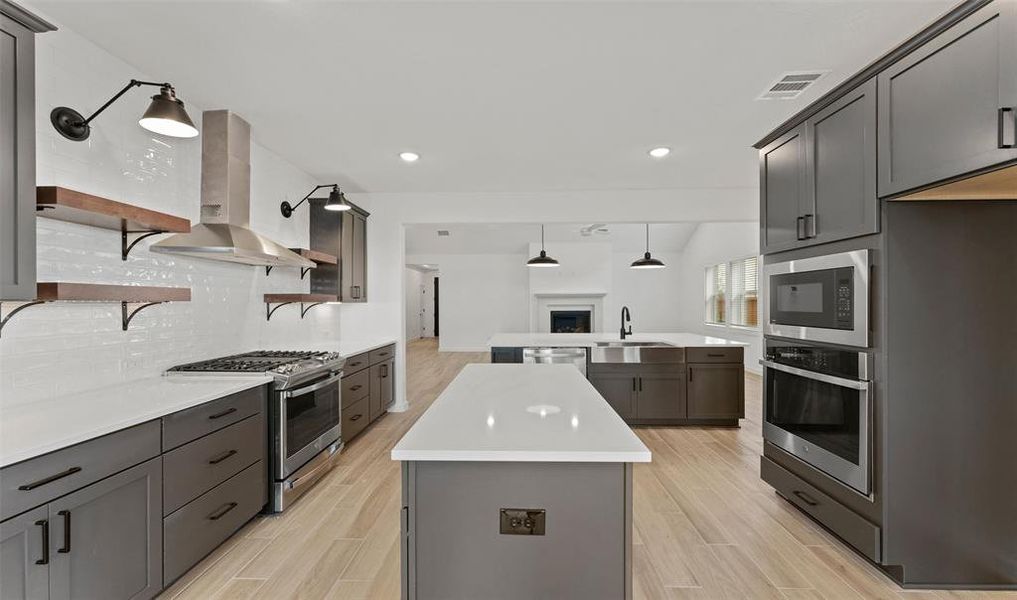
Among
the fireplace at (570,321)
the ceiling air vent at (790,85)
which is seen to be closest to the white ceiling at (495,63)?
the ceiling air vent at (790,85)

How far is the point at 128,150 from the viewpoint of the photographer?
2.40m

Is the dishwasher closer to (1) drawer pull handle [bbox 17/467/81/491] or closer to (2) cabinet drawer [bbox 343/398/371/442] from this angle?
(2) cabinet drawer [bbox 343/398/371/442]

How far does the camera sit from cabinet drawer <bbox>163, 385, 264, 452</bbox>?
1907 millimetres

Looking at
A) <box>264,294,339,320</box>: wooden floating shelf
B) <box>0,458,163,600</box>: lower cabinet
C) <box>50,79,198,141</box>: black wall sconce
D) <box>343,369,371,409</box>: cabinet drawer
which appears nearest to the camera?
<box>0,458,163,600</box>: lower cabinet

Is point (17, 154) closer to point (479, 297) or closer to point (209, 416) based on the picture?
point (209, 416)

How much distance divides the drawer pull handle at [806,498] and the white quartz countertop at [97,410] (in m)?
3.17

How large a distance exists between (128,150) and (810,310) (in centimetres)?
382

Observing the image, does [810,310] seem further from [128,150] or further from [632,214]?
[128,150]

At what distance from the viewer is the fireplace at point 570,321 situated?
9.73 m

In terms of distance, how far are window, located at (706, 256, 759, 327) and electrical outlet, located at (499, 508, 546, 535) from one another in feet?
23.5

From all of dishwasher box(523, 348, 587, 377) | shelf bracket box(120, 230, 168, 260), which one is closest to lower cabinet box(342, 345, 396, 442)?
dishwasher box(523, 348, 587, 377)

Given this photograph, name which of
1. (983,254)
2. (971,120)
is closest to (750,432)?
(983,254)

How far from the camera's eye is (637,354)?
4.46m

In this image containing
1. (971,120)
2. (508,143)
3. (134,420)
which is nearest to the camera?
(971,120)
